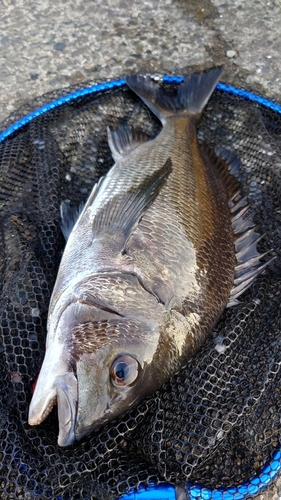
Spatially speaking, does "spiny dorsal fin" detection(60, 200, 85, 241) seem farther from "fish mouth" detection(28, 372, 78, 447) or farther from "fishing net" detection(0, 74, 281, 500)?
"fish mouth" detection(28, 372, 78, 447)

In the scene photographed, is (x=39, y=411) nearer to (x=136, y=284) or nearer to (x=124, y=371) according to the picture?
(x=124, y=371)

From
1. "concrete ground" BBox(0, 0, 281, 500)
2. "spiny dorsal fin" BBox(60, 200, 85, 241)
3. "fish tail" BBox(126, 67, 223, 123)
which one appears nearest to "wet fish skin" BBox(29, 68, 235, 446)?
"spiny dorsal fin" BBox(60, 200, 85, 241)

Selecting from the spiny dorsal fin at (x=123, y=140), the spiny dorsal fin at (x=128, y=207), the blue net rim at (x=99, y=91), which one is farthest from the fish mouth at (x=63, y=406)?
the blue net rim at (x=99, y=91)

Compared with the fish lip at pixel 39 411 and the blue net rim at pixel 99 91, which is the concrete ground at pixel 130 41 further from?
the fish lip at pixel 39 411

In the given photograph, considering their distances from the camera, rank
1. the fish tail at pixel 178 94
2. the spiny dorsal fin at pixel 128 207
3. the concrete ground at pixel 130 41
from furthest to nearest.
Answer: the concrete ground at pixel 130 41 < the fish tail at pixel 178 94 < the spiny dorsal fin at pixel 128 207

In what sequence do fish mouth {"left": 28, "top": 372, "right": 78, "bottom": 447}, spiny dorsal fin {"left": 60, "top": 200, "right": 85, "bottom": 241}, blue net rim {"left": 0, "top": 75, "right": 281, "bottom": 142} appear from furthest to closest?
blue net rim {"left": 0, "top": 75, "right": 281, "bottom": 142} < spiny dorsal fin {"left": 60, "top": 200, "right": 85, "bottom": 241} < fish mouth {"left": 28, "top": 372, "right": 78, "bottom": 447}
